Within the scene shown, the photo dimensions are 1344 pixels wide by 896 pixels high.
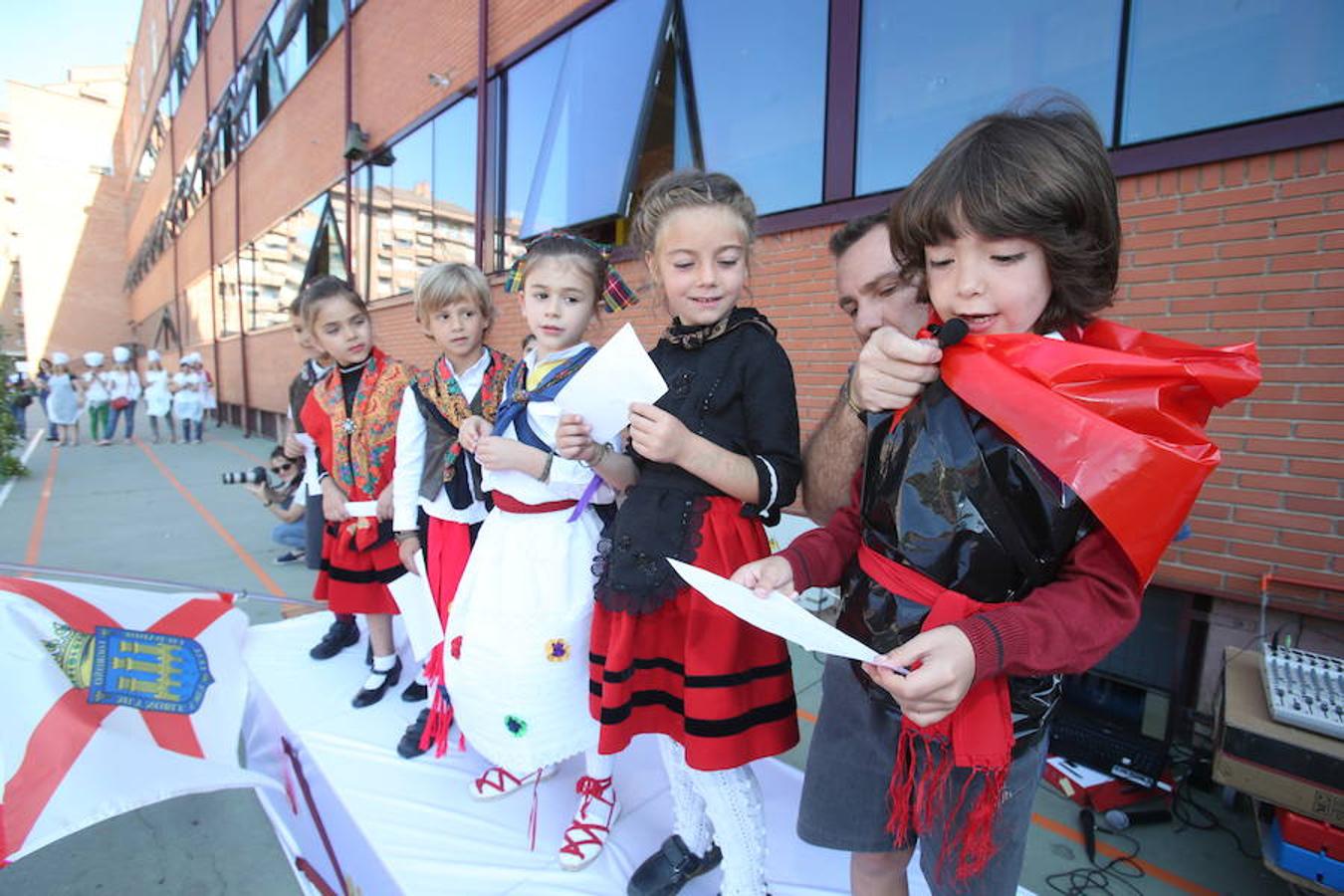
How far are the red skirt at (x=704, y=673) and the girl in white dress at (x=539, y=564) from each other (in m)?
0.16

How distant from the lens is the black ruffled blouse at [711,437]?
1.22 metres

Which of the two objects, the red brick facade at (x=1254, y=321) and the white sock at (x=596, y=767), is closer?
the white sock at (x=596, y=767)

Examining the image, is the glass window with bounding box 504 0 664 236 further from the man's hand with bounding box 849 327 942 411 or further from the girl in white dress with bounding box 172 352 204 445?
the girl in white dress with bounding box 172 352 204 445

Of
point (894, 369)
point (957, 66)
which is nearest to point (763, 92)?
point (957, 66)

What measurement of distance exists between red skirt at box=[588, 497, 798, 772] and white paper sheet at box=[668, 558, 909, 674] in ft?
1.50

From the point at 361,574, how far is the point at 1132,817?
2837 millimetres

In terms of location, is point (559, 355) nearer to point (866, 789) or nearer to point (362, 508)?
point (866, 789)

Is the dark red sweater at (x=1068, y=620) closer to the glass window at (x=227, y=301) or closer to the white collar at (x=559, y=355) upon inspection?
the white collar at (x=559, y=355)

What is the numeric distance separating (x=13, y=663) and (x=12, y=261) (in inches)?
1649

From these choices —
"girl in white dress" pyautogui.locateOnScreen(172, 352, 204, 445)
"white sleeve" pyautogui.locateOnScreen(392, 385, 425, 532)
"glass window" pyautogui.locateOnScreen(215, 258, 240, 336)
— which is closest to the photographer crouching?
"white sleeve" pyautogui.locateOnScreen(392, 385, 425, 532)

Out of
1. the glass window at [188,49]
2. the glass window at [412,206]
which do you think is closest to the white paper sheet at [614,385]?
the glass window at [412,206]

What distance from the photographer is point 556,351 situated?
1.58 metres

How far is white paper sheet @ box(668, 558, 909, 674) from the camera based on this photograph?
0.70 metres

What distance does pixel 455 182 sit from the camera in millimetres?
6996
